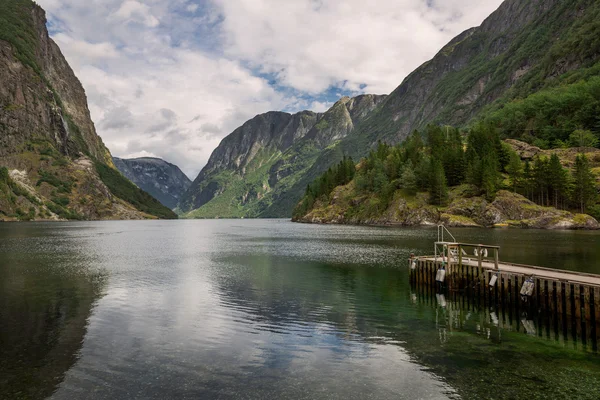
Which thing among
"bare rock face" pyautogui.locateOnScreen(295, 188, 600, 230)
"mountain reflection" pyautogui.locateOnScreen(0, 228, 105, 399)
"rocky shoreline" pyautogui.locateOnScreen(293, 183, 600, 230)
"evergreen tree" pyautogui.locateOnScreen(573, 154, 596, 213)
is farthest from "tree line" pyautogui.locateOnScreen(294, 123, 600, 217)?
"mountain reflection" pyautogui.locateOnScreen(0, 228, 105, 399)

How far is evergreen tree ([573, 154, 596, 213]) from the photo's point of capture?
128375mm

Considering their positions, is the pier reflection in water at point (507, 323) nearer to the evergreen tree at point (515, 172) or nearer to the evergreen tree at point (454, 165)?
the evergreen tree at point (515, 172)

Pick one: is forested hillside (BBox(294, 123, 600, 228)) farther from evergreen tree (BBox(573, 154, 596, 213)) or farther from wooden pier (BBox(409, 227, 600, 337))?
wooden pier (BBox(409, 227, 600, 337))

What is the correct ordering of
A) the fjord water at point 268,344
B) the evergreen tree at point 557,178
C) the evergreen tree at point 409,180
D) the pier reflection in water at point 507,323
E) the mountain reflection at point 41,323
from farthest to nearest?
the evergreen tree at point 409,180 → the evergreen tree at point 557,178 → the pier reflection in water at point 507,323 → the mountain reflection at point 41,323 → the fjord water at point 268,344

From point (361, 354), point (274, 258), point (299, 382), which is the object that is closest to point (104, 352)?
point (299, 382)

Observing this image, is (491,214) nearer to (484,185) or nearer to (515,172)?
(484,185)

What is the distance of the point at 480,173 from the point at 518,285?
130 m

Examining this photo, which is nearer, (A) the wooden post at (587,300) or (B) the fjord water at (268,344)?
(B) the fjord water at (268,344)

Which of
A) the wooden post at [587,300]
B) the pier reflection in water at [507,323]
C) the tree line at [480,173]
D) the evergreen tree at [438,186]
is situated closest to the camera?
the pier reflection in water at [507,323]

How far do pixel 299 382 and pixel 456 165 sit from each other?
164455 mm

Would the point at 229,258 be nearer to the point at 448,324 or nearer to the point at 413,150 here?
the point at 448,324

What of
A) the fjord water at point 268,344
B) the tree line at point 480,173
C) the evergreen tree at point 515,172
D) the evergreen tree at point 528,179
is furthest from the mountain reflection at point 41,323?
the evergreen tree at point 515,172

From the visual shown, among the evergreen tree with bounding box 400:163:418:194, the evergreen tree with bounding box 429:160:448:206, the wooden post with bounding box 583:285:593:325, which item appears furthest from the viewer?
the evergreen tree with bounding box 400:163:418:194

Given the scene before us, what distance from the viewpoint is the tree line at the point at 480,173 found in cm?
13188
